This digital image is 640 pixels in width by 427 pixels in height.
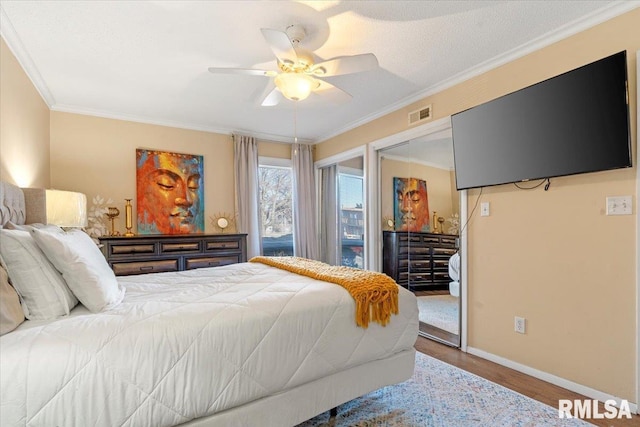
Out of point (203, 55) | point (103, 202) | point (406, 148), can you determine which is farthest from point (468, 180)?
point (103, 202)

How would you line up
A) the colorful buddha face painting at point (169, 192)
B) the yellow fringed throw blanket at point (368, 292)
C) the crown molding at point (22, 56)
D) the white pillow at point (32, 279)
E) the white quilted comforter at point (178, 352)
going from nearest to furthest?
1. the white quilted comforter at point (178, 352)
2. the white pillow at point (32, 279)
3. the yellow fringed throw blanket at point (368, 292)
4. the crown molding at point (22, 56)
5. the colorful buddha face painting at point (169, 192)

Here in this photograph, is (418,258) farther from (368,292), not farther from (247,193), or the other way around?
(247,193)

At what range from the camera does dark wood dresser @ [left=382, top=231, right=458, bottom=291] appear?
3369mm

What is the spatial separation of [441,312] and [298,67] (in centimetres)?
286

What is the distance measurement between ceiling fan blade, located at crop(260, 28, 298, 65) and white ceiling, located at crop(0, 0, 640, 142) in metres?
0.29

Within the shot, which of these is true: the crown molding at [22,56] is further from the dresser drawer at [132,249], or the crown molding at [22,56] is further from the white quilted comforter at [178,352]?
the white quilted comforter at [178,352]

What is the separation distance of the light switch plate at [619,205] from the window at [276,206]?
392 cm

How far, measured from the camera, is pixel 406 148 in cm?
377

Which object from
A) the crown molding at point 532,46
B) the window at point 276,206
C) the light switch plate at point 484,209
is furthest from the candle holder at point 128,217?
the light switch plate at point 484,209

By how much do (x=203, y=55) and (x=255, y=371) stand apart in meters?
2.41

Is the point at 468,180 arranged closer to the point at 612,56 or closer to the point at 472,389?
the point at 612,56

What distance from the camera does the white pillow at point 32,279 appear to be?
132 centimetres

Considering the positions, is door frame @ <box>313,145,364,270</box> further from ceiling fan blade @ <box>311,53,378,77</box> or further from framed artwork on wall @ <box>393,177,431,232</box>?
ceiling fan blade @ <box>311,53,378,77</box>

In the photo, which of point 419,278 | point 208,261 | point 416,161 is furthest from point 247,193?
point 419,278
